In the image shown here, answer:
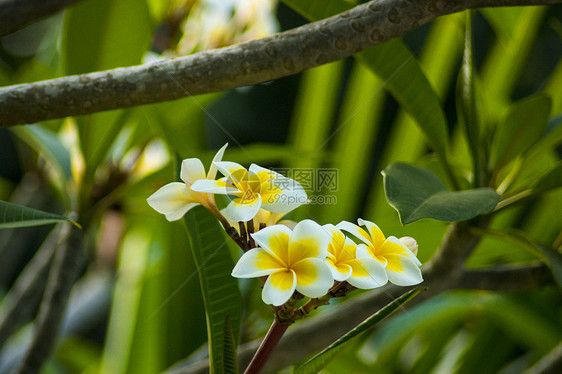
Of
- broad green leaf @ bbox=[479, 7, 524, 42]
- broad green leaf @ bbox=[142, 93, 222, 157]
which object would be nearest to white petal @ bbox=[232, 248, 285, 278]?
broad green leaf @ bbox=[142, 93, 222, 157]

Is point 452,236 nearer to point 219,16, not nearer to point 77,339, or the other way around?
point 219,16

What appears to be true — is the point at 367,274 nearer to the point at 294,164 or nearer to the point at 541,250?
the point at 541,250

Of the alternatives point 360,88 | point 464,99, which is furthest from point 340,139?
point 464,99

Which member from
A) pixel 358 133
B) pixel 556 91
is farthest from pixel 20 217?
pixel 556 91

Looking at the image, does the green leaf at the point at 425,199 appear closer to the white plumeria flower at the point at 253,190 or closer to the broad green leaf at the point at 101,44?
the white plumeria flower at the point at 253,190

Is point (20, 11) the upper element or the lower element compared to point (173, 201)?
upper

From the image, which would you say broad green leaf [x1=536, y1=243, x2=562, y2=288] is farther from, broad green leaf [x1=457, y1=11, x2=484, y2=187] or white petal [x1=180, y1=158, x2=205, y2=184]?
white petal [x1=180, y1=158, x2=205, y2=184]
